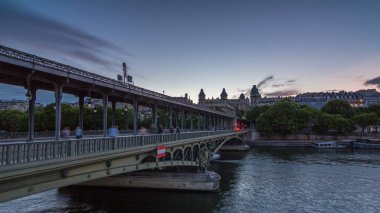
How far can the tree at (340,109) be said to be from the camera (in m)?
157

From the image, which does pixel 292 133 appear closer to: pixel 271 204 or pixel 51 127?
pixel 51 127

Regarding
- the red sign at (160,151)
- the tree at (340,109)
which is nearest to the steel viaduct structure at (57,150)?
the red sign at (160,151)

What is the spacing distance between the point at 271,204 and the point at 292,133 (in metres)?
110

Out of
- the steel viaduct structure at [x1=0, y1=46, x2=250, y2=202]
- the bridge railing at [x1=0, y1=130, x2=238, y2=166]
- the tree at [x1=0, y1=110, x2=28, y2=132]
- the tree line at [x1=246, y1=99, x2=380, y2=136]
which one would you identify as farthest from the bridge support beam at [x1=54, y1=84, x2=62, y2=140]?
the tree line at [x1=246, y1=99, x2=380, y2=136]

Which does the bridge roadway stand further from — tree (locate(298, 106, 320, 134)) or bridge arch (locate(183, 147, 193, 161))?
tree (locate(298, 106, 320, 134))

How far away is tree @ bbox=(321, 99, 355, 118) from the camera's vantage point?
157375 millimetres

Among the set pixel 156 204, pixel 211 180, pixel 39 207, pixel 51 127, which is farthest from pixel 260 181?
pixel 51 127

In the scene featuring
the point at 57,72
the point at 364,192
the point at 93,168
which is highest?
the point at 57,72

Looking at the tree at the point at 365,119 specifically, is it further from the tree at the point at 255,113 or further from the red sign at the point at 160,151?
the red sign at the point at 160,151

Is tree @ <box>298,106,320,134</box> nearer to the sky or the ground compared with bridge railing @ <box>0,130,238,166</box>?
nearer to the sky

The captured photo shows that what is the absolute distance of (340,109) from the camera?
160750 millimetres

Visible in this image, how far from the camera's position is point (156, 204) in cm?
3319

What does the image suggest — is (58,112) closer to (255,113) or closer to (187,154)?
(187,154)

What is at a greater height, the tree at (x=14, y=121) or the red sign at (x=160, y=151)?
the tree at (x=14, y=121)
